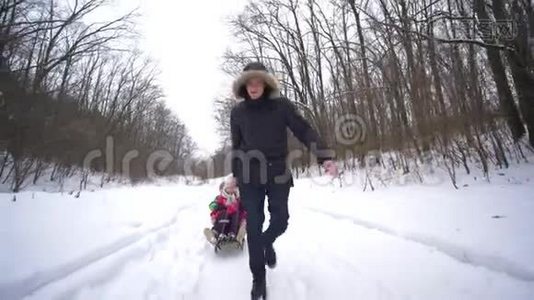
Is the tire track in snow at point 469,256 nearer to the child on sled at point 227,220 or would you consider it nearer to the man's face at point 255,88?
the child on sled at point 227,220

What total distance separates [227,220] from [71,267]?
1939mm

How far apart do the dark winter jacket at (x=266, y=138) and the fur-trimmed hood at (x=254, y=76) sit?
0.05m

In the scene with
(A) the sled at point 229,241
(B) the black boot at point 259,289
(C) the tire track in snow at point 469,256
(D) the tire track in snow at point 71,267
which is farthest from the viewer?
(A) the sled at point 229,241

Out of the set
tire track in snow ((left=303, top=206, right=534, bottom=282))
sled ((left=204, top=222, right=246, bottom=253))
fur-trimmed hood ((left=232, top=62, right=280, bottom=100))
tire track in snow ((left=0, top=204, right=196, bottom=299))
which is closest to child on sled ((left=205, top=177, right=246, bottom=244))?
sled ((left=204, top=222, right=246, bottom=253))

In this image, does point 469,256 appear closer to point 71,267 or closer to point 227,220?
point 227,220

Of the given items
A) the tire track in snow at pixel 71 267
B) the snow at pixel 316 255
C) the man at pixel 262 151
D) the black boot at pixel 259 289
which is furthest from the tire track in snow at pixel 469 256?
the tire track in snow at pixel 71 267

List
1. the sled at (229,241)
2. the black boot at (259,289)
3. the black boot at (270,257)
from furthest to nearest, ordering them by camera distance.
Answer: the sled at (229,241) < the black boot at (270,257) < the black boot at (259,289)

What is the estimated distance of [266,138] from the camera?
2627 mm

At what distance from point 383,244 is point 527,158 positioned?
5.23 meters

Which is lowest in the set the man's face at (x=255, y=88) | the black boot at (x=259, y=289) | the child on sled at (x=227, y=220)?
the black boot at (x=259, y=289)

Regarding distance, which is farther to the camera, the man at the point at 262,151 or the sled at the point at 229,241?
the sled at the point at 229,241

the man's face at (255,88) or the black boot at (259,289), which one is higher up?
the man's face at (255,88)

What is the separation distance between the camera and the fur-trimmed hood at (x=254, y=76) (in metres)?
2.67

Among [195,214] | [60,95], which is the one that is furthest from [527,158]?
[60,95]
